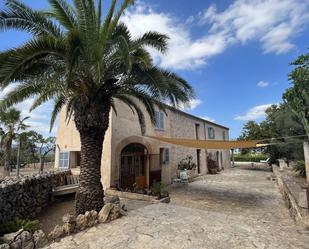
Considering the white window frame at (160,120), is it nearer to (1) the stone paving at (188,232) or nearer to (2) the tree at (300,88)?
(1) the stone paving at (188,232)

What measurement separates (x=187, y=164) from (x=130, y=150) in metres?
7.66

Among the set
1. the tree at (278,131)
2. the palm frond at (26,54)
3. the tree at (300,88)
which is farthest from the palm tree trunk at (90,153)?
the tree at (278,131)

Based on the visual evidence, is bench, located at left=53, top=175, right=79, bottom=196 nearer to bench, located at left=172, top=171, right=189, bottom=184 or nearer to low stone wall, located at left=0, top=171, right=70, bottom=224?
low stone wall, located at left=0, top=171, right=70, bottom=224

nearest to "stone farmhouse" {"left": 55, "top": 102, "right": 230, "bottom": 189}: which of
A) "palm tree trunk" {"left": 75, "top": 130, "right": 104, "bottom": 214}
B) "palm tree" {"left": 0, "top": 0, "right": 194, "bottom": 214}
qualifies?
"palm tree" {"left": 0, "top": 0, "right": 194, "bottom": 214}

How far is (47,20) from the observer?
22.3 feet

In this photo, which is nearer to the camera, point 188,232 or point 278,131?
point 188,232

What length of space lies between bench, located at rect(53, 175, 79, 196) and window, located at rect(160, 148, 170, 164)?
22.1ft

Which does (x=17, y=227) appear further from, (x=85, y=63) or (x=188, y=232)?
(x=85, y=63)

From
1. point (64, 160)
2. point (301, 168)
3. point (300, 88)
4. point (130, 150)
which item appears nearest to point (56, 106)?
point (64, 160)

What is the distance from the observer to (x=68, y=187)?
1177 cm

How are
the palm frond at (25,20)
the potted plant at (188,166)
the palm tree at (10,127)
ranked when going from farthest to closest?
the potted plant at (188,166)
the palm tree at (10,127)
the palm frond at (25,20)

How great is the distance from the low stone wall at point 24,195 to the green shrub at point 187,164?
36.4 ft

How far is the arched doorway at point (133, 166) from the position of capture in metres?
13.4

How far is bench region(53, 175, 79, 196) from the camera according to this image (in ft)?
36.4
